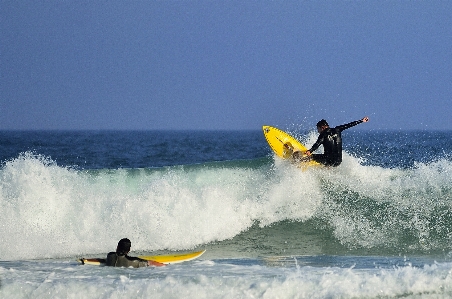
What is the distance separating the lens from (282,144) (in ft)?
44.1

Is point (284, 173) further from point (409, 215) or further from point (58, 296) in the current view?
point (58, 296)

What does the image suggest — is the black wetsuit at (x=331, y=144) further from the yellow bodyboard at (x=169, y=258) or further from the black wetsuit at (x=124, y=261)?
the black wetsuit at (x=124, y=261)

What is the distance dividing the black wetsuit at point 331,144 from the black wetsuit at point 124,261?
511 cm

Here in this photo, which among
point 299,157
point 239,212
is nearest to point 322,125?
point 299,157

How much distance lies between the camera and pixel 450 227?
11109 millimetres

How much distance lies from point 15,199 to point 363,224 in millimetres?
6576

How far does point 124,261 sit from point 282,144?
6.27m

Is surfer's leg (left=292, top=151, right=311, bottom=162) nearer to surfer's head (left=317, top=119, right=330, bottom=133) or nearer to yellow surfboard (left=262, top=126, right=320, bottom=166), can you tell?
yellow surfboard (left=262, top=126, right=320, bottom=166)

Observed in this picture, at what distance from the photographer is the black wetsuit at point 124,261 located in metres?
7.86

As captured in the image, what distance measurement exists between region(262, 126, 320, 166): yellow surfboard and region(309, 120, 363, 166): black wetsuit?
0.80 metres

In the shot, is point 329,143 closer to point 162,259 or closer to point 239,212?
point 239,212

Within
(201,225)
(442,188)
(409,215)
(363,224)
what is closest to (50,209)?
(201,225)

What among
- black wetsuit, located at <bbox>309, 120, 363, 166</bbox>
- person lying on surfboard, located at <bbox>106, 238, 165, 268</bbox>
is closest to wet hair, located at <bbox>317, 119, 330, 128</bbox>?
black wetsuit, located at <bbox>309, 120, 363, 166</bbox>

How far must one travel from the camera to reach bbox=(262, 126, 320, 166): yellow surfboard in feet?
43.6
